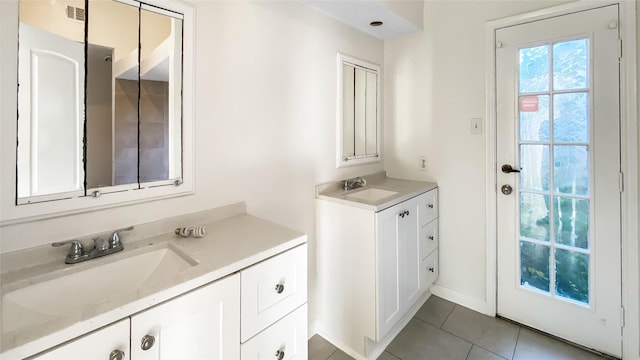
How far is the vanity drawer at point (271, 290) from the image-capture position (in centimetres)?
102

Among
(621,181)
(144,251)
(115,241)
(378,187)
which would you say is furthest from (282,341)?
(621,181)

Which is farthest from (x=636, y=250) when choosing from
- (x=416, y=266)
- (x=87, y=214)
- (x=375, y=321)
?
(x=87, y=214)

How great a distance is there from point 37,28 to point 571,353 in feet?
9.91

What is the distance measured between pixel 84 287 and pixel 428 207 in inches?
80.3

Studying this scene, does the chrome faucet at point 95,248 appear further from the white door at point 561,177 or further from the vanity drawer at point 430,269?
the white door at point 561,177

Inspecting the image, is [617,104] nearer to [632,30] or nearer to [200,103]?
[632,30]

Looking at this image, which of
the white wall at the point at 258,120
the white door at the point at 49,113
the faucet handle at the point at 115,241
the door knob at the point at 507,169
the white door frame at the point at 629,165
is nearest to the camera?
the white door at the point at 49,113

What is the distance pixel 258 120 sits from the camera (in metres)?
1.61

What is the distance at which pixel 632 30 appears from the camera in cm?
160

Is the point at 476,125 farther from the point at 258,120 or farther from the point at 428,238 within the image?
the point at 258,120

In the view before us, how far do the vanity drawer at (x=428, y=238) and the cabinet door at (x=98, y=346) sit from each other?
6.05 ft

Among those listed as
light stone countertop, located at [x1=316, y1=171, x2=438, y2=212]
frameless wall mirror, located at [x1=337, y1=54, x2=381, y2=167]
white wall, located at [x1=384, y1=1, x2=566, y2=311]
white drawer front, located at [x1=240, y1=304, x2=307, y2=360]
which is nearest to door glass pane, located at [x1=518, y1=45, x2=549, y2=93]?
white wall, located at [x1=384, y1=1, x2=566, y2=311]

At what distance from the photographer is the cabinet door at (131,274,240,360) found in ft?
2.57

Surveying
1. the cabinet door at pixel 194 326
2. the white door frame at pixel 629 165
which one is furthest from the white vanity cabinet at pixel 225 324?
the white door frame at pixel 629 165
